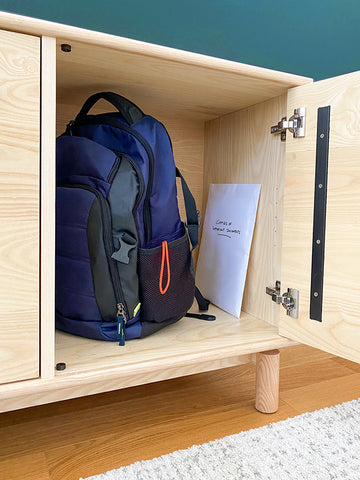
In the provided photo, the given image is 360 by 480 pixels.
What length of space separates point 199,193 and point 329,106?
502mm

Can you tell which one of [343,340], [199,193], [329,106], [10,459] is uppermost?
[329,106]

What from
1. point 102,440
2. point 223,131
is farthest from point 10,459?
point 223,131

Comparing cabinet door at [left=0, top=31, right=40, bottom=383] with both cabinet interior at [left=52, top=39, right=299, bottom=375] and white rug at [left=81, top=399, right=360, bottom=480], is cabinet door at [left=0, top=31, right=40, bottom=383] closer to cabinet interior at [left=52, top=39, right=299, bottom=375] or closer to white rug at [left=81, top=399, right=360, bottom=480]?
cabinet interior at [left=52, top=39, right=299, bottom=375]

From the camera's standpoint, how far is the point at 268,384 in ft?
2.71

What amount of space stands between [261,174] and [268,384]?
45 cm

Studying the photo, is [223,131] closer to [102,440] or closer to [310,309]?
[310,309]

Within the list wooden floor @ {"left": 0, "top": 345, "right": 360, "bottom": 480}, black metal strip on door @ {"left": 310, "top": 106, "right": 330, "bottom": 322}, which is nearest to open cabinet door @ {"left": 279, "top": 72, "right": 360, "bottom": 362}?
black metal strip on door @ {"left": 310, "top": 106, "right": 330, "bottom": 322}

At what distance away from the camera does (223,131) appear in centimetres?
107

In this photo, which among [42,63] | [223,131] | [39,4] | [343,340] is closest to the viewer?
[42,63]

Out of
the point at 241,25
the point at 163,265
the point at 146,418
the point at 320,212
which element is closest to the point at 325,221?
the point at 320,212

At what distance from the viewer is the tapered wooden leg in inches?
32.5

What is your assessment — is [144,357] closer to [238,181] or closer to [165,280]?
[165,280]

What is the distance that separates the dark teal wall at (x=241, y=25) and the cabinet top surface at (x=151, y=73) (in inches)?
8.9

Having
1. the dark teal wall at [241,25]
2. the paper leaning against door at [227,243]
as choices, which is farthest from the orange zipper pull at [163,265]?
the dark teal wall at [241,25]
